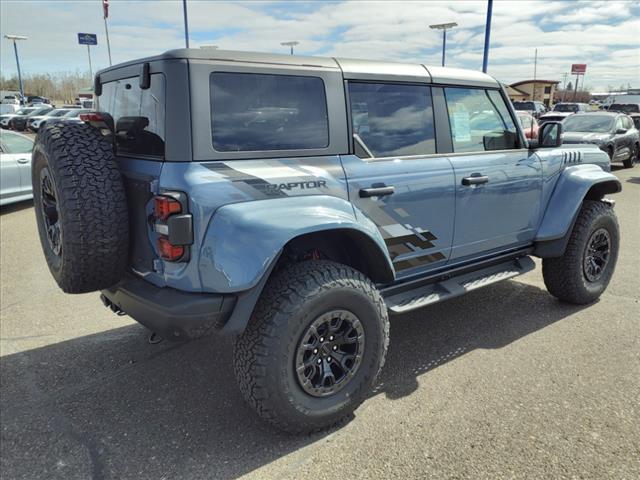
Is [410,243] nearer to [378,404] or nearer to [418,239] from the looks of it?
[418,239]

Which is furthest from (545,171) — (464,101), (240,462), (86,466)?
(86,466)

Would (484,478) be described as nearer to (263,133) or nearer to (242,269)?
(242,269)

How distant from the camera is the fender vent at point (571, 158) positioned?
170 inches

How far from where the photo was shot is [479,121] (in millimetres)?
3848

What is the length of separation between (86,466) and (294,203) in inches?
66.4

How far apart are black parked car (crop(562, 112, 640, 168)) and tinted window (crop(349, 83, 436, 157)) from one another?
37.9ft

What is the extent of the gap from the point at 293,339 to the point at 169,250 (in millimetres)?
756

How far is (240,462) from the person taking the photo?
257 centimetres

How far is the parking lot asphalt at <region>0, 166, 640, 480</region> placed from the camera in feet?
8.34

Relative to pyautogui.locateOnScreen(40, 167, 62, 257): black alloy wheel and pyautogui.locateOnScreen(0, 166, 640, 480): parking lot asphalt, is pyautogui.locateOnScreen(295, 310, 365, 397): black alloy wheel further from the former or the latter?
pyautogui.locateOnScreen(40, 167, 62, 257): black alloy wheel

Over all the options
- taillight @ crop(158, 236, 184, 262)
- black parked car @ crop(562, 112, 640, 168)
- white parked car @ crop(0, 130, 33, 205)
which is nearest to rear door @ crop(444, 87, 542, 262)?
taillight @ crop(158, 236, 184, 262)

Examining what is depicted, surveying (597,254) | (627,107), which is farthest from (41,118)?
(627,107)

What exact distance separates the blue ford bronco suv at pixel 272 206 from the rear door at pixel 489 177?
3 cm

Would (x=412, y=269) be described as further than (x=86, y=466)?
Yes
